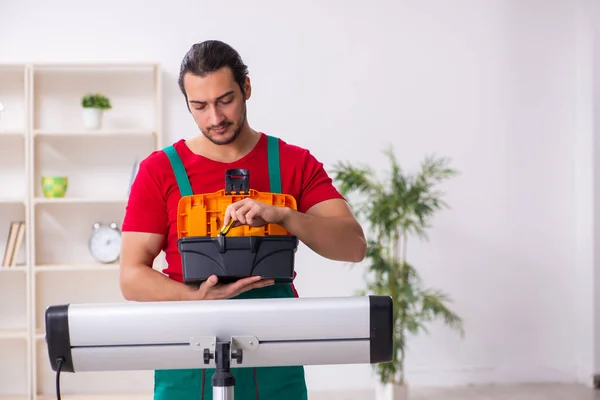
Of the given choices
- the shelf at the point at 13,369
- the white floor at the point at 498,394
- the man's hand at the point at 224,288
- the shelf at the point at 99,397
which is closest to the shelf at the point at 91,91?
the shelf at the point at 13,369

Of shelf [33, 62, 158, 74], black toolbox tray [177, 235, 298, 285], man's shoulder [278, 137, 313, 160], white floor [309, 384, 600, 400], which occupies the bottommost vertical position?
white floor [309, 384, 600, 400]

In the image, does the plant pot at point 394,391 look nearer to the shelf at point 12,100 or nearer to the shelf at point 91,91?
the shelf at point 91,91

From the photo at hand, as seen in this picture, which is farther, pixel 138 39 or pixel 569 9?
pixel 569 9

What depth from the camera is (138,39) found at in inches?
200

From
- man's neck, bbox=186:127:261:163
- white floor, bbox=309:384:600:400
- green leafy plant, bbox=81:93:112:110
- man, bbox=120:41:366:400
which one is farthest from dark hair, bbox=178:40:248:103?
white floor, bbox=309:384:600:400

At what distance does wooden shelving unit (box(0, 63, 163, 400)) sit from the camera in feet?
16.5

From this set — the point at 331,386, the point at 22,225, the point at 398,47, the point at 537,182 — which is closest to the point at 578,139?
the point at 537,182

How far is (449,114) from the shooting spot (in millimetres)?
5324

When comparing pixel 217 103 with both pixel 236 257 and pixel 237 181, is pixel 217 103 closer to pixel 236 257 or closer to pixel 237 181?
pixel 237 181

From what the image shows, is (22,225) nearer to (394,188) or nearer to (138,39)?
(138,39)

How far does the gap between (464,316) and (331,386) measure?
930mm

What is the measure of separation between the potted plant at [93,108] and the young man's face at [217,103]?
337 centimetres

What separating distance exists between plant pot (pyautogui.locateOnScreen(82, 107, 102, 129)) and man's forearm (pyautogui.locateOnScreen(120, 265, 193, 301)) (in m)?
3.42

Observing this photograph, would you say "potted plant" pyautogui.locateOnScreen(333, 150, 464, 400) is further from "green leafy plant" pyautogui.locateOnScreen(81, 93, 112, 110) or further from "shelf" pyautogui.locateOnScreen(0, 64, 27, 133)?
"shelf" pyautogui.locateOnScreen(0, 64, 27, 133)
